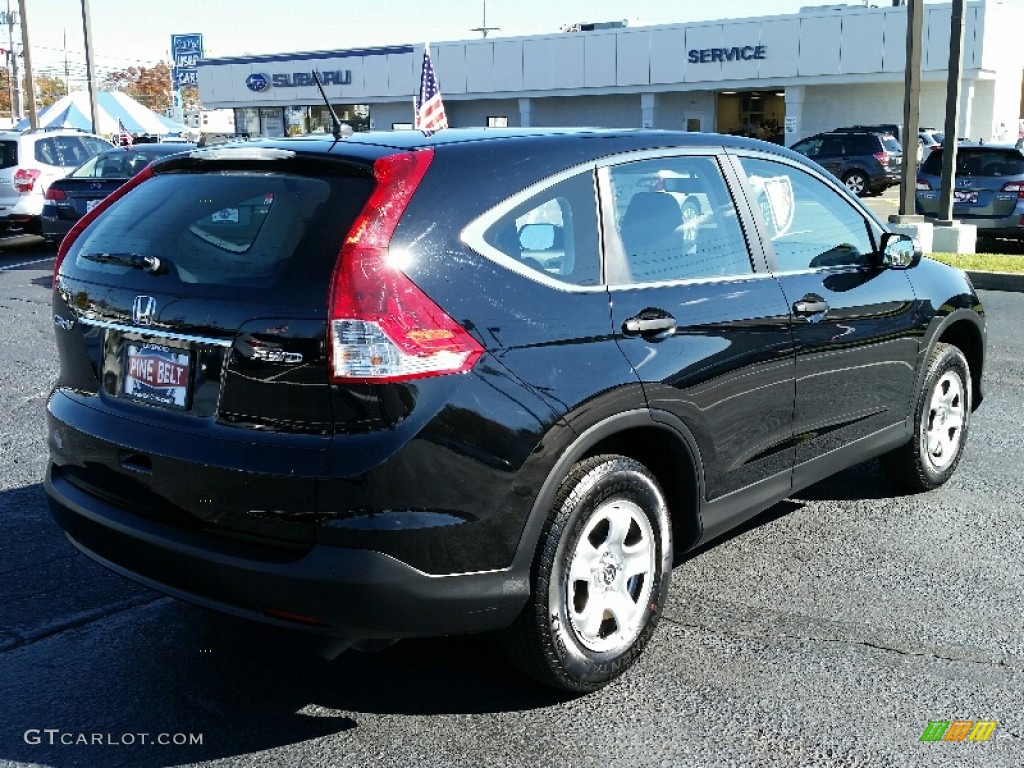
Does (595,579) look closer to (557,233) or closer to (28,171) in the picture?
(557,233)

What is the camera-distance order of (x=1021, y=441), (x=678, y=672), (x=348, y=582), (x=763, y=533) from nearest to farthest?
(x=348, y=582) < (x=678, y=672) < (x=763, y=533) < (x=1021, y=441)

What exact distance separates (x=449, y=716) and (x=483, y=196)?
1.58 m

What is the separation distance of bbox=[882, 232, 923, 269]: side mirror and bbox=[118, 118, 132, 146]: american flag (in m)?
39.9

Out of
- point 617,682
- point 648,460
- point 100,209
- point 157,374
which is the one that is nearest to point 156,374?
point 157,374

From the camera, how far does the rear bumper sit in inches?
123

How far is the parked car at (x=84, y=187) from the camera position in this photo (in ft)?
52.1

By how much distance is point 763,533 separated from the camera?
17.2 feet

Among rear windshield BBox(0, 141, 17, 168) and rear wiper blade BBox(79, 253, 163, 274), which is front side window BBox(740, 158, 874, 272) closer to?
rear wiper blade BBox(79, 253, 163, 274)

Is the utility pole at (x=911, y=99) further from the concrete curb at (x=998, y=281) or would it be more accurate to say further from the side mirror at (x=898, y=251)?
the side mirror at (x=898, y=251)

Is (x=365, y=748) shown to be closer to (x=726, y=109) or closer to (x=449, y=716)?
(x=449, y=716)

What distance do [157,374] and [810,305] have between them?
97.3 inches

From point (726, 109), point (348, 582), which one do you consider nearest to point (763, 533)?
point (348, 582)

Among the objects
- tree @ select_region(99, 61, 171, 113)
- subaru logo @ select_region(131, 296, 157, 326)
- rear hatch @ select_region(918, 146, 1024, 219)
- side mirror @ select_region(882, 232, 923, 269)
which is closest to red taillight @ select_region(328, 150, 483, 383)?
subaru logo @ select_region(131, 296, 157, 326)

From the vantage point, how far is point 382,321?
3146 millimetres
